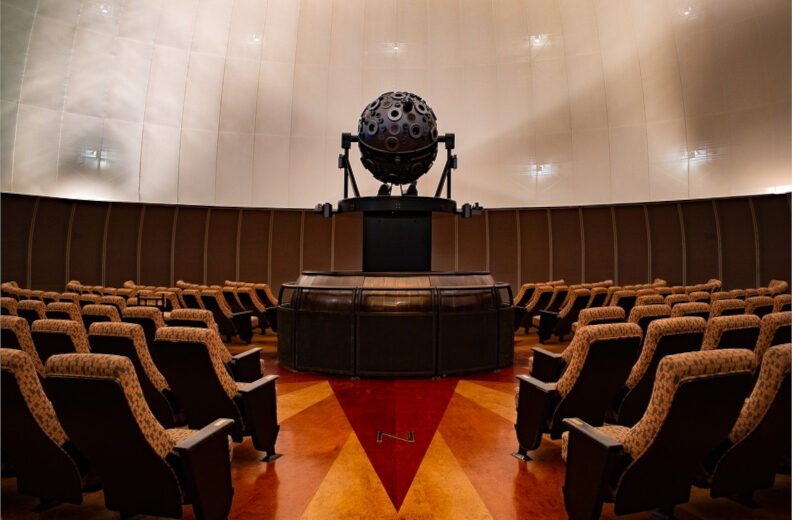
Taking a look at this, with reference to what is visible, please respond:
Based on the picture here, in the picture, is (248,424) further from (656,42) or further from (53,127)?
(656,42)

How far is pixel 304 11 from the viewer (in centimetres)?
1390

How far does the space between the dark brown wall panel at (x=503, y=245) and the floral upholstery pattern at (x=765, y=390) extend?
1177 centimetres

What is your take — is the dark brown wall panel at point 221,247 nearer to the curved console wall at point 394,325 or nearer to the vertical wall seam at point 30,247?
the vertical wall seam at point 30,247

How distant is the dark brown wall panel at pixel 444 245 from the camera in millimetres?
14398

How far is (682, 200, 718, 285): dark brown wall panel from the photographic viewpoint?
38.3ft

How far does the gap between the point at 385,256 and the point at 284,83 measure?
8453mm

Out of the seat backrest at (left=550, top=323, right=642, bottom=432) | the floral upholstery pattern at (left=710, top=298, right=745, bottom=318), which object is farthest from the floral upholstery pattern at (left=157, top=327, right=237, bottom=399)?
the floral upholstery pattern at (left=710, top=298, right=745, bottom=318)

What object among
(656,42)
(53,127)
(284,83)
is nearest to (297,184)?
(284,83)

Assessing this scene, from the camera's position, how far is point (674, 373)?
6.57ft

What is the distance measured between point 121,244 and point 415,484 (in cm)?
1257

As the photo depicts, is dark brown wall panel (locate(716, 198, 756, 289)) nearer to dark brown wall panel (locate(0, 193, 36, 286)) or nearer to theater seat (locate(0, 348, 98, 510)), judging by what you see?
theater seat (locate(0, 348, 98, 510))

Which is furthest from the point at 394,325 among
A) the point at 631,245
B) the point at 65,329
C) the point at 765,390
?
the point at 631,245

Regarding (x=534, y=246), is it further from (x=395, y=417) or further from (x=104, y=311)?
(x=104, y=311)

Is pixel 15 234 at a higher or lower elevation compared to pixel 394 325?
higher
